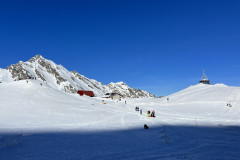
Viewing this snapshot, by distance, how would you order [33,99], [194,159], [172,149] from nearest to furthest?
[194,159]
[172,149]
[33,99]

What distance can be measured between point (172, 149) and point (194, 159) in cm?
251

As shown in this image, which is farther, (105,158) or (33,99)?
(33,99)

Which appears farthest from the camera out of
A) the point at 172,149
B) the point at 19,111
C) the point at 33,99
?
the point at 33,99

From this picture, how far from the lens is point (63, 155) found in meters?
11.3

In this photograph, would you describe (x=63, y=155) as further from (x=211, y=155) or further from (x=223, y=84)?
(x=223, y=84)

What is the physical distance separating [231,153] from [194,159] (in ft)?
10.3

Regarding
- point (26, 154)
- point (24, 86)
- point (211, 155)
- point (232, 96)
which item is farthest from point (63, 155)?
point (232, 96)

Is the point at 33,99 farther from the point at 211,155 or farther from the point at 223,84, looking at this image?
the point at 223,84

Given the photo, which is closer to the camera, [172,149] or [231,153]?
[231,153]

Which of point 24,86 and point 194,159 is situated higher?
point 24,86

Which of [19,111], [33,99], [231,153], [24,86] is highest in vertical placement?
[24,86]

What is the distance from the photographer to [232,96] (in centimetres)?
6344

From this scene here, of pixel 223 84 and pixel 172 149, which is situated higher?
pixel 223 84

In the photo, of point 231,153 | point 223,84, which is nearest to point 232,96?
point 223,84
